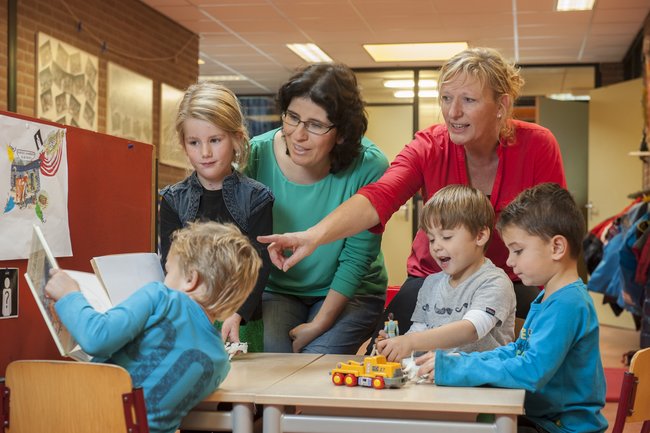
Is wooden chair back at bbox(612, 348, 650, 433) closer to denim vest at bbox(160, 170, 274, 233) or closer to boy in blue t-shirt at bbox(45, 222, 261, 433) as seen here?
boy in blue t-shirt at bbox(45, 222, 261, 433)

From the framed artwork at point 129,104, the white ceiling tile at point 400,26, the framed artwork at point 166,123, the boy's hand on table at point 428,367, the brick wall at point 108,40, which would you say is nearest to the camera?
the boy's hand on table at point 428,367

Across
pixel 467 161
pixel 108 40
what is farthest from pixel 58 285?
pixel 108 40

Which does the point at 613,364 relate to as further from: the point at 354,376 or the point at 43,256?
the point at 43,256

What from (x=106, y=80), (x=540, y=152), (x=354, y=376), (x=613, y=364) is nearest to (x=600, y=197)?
(x=613, y=364)

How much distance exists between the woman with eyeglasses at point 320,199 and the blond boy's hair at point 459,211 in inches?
17.7

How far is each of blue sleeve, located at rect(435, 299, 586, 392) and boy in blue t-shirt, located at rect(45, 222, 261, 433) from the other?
508 mm

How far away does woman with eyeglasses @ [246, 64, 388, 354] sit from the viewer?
2711 mm

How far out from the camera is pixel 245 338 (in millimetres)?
2705

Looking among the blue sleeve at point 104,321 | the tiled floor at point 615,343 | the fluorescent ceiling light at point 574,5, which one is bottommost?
the tiled floor at point 615,343

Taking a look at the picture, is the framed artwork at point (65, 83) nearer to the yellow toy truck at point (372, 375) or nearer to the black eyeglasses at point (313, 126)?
the black eyeglasses at point (313, 126)

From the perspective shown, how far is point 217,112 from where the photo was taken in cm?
256

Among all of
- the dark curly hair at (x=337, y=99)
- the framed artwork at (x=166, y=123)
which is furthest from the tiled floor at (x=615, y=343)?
the framed artwork at (x=166, y=123)

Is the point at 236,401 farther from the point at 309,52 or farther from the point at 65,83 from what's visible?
the point at 309,52

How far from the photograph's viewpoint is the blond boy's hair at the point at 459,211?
7.79 ft
